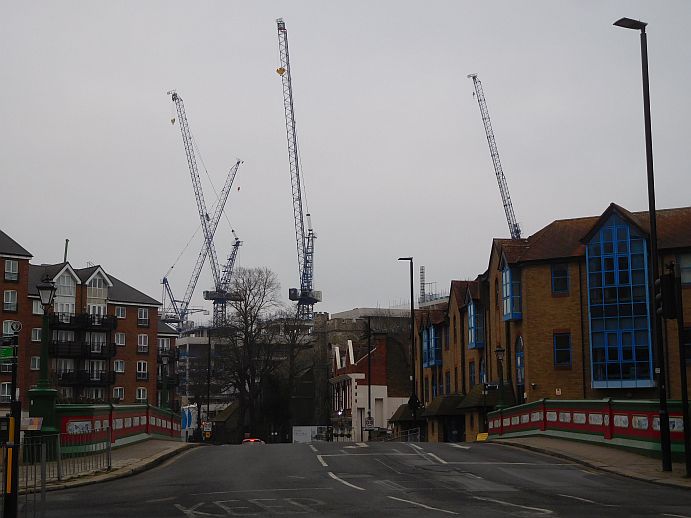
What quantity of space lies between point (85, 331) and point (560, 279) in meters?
52.4

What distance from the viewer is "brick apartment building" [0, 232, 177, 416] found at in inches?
3108

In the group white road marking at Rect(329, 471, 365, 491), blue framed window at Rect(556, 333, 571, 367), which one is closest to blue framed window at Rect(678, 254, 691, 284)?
blue framed window at Rect(556, 333, 571, 367)

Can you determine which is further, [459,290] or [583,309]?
[459,290]

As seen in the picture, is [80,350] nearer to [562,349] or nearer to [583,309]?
[562,349]

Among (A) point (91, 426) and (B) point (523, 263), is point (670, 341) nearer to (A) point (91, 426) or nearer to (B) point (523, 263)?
(B) point (523, 263)

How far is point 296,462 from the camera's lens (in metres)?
25.5

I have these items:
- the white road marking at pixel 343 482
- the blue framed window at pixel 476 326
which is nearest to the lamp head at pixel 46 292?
the white road marking at pixel 343 482

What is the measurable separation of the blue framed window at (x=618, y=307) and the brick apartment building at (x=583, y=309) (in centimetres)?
5

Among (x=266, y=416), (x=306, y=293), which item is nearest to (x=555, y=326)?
(x=266, y=416)

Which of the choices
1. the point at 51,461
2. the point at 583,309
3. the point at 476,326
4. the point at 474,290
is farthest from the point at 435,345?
the point at 51,461

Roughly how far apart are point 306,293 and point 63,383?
234 ft

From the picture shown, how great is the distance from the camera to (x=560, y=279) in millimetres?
50781

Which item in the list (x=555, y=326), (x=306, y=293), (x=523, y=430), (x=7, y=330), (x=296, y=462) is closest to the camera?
(x=296, y=462)

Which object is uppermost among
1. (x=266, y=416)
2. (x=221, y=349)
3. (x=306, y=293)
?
(x=306, y=293)
